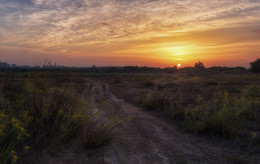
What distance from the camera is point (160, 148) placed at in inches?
199

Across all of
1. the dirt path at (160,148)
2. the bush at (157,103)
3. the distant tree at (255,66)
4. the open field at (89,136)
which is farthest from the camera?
the distant tree at (255,66)

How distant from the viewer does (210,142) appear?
568 centimetres

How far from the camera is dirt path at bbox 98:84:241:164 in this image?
14.5 feet

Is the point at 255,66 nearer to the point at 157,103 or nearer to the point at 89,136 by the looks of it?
the point at 157,103

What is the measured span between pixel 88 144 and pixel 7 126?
5.88ft

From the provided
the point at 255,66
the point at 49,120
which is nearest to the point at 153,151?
the point at 49,120

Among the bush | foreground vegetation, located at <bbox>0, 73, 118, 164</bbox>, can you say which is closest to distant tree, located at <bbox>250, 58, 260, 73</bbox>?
the bush

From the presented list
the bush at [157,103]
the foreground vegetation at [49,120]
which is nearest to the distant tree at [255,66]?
the bush at [157,103]

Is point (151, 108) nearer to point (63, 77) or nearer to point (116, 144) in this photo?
point (116, 144)

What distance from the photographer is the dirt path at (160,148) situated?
14.5ft

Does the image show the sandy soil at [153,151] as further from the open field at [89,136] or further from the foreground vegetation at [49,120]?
the foreground vegetation at [49,120]

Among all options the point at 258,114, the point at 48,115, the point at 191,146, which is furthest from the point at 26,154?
the point at 258,114

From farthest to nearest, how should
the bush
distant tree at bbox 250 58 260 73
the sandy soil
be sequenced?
distant tree at bbox 250 58 260 73
the bush
the sandy soil

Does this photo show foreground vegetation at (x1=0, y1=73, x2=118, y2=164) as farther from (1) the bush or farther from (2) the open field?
(1) the bush
